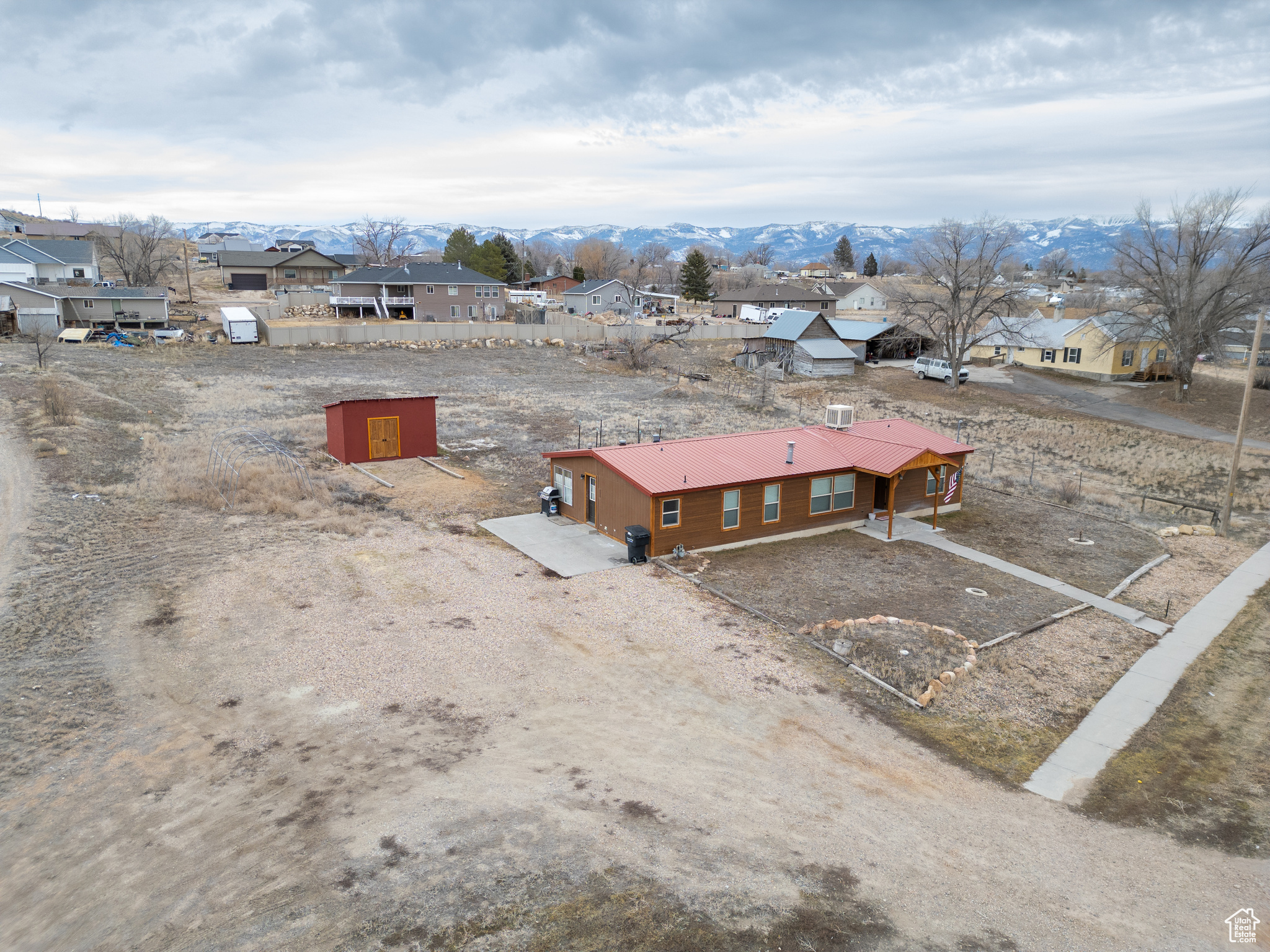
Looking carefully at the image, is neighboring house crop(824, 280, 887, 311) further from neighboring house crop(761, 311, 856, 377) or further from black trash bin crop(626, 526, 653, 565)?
black trash bin crop(626, 526, 653, 565)

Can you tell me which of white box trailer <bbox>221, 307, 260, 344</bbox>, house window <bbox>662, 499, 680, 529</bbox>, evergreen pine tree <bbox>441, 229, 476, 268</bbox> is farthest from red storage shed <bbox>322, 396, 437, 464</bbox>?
evergreen pine tree <bbox>441, 229, 476, 268</bbox>

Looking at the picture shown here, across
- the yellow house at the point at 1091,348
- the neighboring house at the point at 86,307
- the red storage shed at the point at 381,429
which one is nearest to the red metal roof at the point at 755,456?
the red storage shed at the point at 381,429

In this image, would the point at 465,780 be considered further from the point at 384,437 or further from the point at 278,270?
the point at 278,270

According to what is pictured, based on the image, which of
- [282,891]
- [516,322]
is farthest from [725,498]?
[516,322]

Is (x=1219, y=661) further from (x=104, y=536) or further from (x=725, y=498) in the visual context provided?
(x=104, y=536)

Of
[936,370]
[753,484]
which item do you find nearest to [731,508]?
[753,484]

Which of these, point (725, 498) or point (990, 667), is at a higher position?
point (725, 498)

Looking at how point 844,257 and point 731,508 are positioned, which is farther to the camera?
point 844,257
